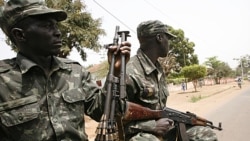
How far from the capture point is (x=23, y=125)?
6.57 feet

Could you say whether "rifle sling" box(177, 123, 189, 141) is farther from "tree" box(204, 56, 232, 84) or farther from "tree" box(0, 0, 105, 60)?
"tree" box(204, 56, 232, 84)

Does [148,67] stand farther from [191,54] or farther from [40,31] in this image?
[191,54]

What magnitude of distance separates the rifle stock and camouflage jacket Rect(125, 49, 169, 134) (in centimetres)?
9

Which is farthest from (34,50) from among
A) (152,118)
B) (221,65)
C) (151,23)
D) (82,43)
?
(221,65)

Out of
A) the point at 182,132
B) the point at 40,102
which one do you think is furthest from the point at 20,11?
the point at 182,132

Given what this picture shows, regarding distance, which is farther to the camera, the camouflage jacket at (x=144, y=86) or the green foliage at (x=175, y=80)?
the green foliage at (x=175, y=80)

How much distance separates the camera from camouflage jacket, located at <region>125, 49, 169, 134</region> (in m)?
3.11

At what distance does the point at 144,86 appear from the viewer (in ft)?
10.5

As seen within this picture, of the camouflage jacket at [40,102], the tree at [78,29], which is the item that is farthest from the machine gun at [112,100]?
the tree at [78,29]

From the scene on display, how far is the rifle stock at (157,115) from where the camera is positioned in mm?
2893

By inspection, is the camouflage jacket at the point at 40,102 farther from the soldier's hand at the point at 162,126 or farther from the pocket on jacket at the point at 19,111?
the soldier's hand at the point at 162,126

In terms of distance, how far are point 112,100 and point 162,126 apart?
116 centimetres

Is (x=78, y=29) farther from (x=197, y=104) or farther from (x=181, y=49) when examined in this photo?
(x=181, y=49)

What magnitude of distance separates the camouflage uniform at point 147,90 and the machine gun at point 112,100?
3.13 ft
